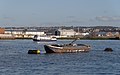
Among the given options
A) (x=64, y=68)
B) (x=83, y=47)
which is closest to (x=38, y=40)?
(x=83, y=47)

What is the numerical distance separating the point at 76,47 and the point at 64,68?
110ft

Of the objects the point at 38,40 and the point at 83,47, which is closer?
the point at 83,47

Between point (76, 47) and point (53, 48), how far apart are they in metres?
5.64

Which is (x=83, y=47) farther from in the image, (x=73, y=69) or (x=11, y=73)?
(x=11, y=73)

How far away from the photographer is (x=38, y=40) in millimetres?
196875

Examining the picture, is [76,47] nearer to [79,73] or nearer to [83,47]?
[83,47]

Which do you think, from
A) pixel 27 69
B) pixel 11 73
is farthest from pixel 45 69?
pixel 11 73

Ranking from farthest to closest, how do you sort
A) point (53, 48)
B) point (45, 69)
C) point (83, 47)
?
1. point (83, 47)
2. point (53, 48)
3. point (45, 69)

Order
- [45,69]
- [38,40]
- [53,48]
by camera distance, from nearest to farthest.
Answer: [45,69] < [53,48] < [38,40]

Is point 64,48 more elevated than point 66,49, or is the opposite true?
point 64,48

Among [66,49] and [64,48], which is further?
[66,49]

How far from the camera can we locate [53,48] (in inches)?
3319

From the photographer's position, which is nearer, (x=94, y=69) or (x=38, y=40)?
(x=94, y=69)

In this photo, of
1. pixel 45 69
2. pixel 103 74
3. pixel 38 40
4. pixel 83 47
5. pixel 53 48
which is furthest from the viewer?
pixel 38 40
